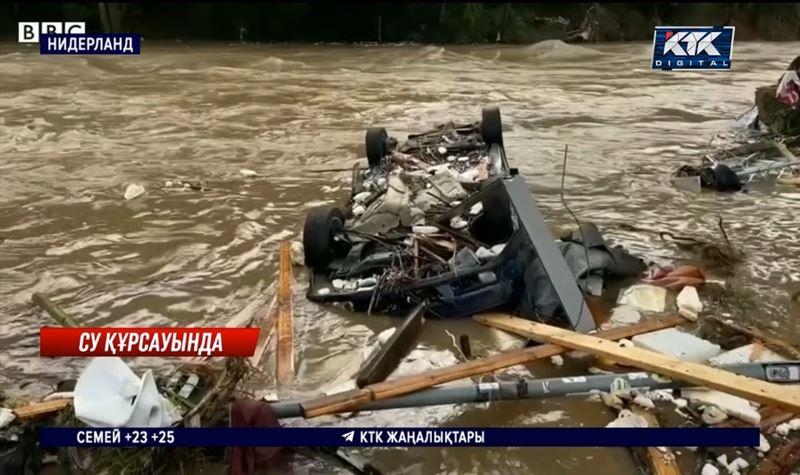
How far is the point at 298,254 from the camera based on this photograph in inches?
235

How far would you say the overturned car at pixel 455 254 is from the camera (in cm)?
476

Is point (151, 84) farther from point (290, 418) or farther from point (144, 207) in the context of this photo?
point (290, 418)

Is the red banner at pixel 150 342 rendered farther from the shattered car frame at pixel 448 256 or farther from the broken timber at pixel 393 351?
A: the shattered car frame at pixel 448 256

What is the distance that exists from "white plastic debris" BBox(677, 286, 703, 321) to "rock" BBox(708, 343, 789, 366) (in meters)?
0.48

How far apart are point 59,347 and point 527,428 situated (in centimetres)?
273

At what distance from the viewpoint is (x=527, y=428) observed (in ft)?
12.1

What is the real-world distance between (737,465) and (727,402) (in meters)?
0.45

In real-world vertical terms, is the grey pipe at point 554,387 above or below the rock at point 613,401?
above

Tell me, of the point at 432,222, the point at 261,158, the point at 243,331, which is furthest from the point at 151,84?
the point at 243,331

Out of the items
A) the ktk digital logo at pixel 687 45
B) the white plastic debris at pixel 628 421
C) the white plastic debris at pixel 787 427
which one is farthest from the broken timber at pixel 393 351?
the ktk digital logo at pixel 687 45

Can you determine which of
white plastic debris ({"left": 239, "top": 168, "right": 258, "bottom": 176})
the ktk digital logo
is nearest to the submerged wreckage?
the ktk digital logo

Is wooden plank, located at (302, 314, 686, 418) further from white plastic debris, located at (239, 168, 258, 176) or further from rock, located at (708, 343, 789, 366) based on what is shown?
white plastic debris, located at (239, 168, 258, 176)

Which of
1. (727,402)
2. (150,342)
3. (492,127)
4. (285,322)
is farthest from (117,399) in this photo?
(492,127)

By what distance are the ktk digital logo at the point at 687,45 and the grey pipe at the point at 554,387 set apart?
2053 millimetres
